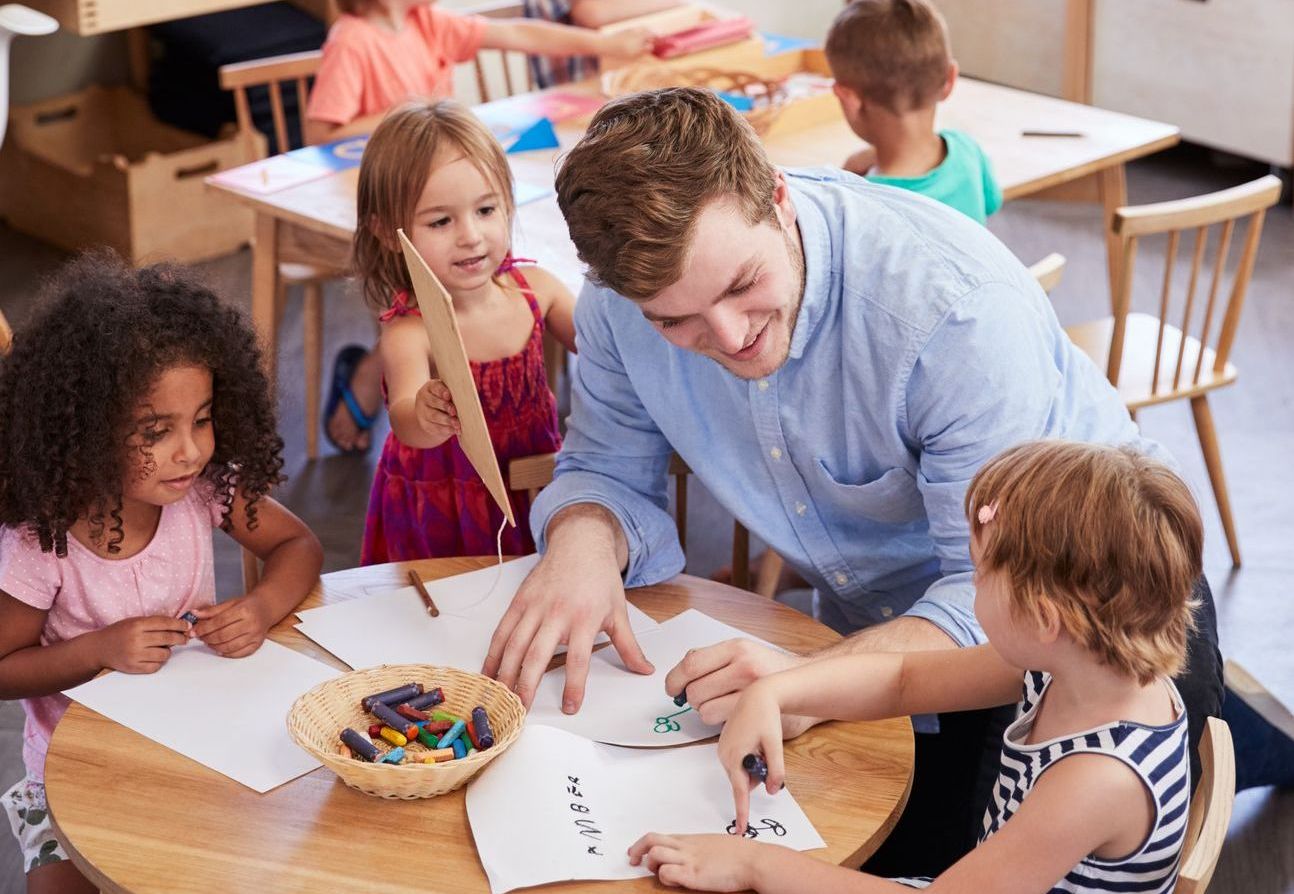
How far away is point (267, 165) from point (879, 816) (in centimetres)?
214

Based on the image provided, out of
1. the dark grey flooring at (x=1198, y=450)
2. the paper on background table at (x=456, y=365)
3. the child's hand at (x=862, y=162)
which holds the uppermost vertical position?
the paper on background table at (x=456, y=365)

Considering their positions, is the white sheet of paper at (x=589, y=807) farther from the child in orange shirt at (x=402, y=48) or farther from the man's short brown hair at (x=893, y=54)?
the child in orange shirt at (x=402, y=48)

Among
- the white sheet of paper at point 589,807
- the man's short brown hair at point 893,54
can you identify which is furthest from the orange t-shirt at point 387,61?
the white sheet of paper at point 589,807

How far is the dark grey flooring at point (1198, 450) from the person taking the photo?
2.39 m

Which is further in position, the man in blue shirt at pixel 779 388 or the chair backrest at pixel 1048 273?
the chair backrest at pixel 1048 273

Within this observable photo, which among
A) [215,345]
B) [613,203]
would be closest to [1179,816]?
[613,203]

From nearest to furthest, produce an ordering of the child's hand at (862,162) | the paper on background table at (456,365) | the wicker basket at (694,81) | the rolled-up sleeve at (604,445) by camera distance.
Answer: the paper on background table at (456,365)
the rolled-up sleeve at (604,445)
the child's hand at (862,162)
the wicker basket at (694,81)

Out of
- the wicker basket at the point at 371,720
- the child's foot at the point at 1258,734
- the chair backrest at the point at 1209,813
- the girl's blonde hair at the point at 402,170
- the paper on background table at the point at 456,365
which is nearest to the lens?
the chair backrest at the point at 1209,813

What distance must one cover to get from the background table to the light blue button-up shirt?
805 millimetres

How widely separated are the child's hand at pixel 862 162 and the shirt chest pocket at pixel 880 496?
141 centimetres

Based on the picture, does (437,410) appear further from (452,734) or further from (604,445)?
(452,734)

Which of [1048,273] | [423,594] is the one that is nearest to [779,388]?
[423,594]

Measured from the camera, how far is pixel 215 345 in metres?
1.60

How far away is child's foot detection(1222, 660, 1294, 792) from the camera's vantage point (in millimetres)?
2229
